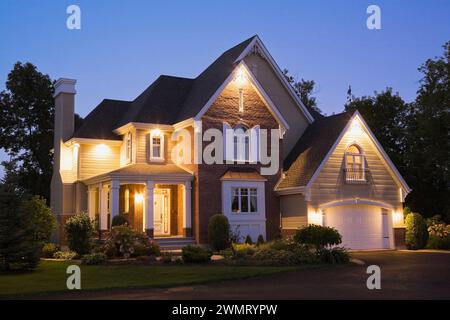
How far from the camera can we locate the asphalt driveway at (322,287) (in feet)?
43.9

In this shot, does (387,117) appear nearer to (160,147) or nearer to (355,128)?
(355,128)

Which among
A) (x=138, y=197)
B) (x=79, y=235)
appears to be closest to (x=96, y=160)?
(x=138, y=197)

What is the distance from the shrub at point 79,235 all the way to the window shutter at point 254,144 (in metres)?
10.2

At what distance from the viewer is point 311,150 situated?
31.0 metres

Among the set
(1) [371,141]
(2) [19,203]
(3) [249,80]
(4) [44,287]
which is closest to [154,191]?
(3) [249,80]

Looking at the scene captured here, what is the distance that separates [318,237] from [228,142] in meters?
8.81

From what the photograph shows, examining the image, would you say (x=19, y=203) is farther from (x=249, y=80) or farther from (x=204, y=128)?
(x=249, y=80)

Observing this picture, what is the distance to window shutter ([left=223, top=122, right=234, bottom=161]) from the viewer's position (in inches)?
1161

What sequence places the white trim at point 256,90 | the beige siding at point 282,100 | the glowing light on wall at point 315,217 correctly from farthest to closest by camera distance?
the beige siding at point 282,100 < the white trim at point 256,90 < the glowing light on wall at point 315,217

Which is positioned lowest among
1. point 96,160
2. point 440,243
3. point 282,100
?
point 440,243

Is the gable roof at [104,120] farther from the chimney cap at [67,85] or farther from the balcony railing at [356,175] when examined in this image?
the balcony railing at [356,175]

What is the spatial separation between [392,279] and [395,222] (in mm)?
15183

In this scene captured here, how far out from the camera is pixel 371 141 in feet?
101

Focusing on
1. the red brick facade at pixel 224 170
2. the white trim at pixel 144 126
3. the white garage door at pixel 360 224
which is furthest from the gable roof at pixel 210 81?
the white garage door at pixel 360 224
